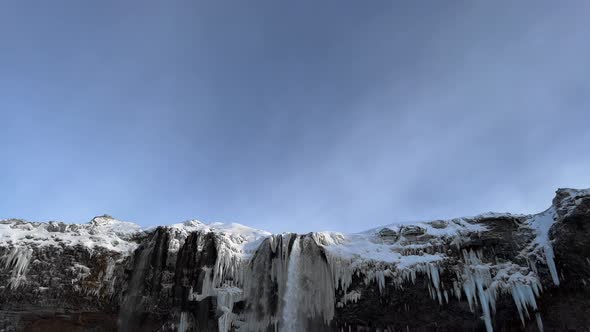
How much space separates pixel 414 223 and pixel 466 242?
2250mm

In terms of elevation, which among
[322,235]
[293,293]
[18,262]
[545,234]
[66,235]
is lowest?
[293,293]

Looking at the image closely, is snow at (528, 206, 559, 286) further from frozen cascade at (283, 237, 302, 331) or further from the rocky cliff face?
frozen cascade at (283, 237, 302, 331)

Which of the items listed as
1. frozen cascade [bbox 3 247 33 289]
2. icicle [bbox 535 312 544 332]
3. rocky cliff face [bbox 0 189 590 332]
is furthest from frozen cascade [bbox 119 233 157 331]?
icicle [bbox 535 312 544 332]

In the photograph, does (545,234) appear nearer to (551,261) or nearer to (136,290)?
(551,261)

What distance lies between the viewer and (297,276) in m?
18.7

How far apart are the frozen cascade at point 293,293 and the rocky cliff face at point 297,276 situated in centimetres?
4

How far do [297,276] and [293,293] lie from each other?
698 mm

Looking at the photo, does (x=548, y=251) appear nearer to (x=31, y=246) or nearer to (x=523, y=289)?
(x=523, y=289)

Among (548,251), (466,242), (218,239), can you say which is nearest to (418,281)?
(466,242)

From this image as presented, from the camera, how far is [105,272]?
61.4 ft

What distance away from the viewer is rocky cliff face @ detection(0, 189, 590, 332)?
16.5 meters

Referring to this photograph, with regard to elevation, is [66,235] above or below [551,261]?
above

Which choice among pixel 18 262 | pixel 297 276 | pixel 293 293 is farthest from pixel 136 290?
pixel 297 276

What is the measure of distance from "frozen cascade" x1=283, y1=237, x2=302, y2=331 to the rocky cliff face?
0.13ft
